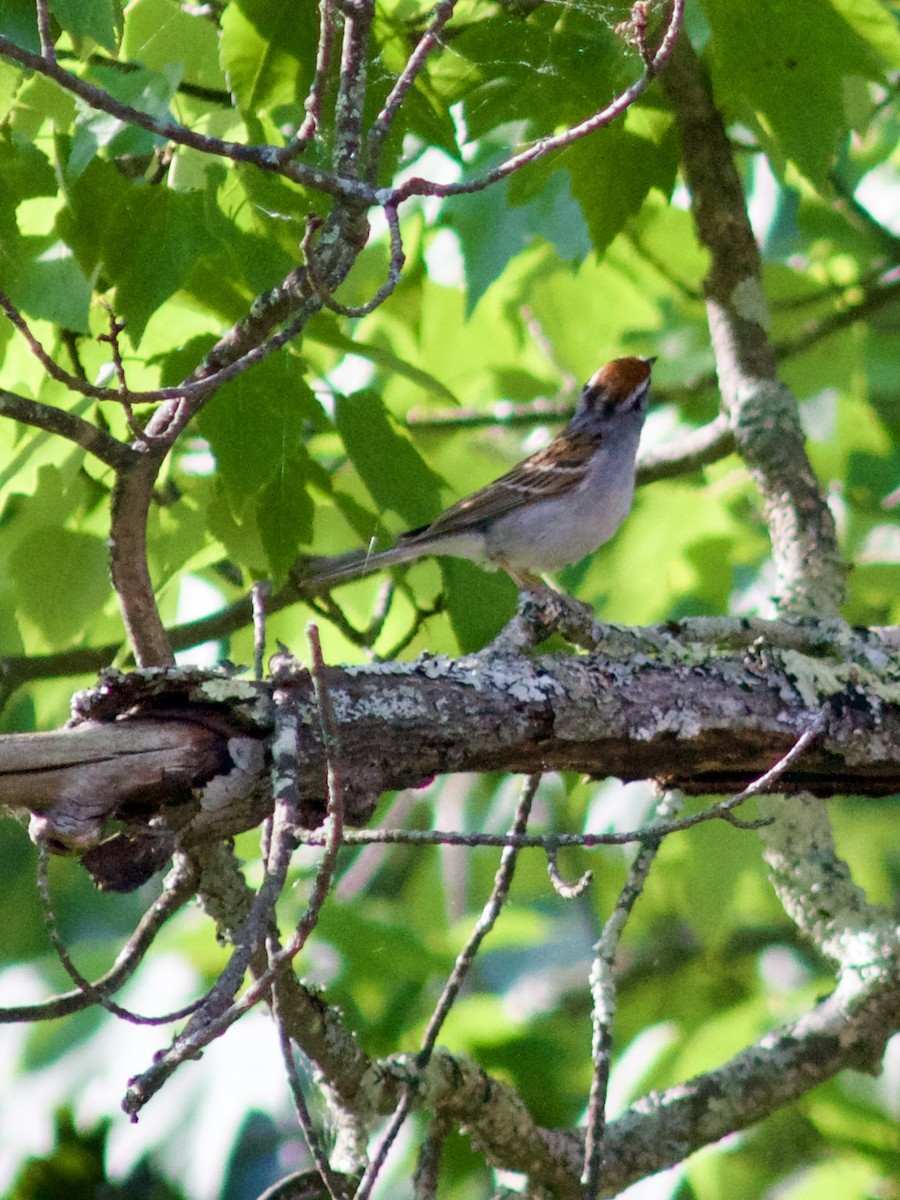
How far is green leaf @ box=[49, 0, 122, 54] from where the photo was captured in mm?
1854

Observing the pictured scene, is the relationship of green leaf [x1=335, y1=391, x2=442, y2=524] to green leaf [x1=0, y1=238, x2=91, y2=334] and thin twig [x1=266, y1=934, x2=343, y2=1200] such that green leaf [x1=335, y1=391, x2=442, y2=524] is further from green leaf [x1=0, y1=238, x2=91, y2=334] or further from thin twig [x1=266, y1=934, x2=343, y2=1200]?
thin twig [x1=266, y1=934, x2=343, y2=1200]

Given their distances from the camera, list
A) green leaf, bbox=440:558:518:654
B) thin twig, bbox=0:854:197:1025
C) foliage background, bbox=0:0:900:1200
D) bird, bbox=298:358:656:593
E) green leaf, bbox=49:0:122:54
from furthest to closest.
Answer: bird, bbox=298:358:656:593 < green leaf, bbox=440:558:518:654 < foliage background, bbox=0:0:900:1200 < green leaf, bbox=49:0:122:54 < thin twig, bbox=0:854:197:1025

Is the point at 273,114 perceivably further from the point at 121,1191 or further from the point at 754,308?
the point at 121,1191

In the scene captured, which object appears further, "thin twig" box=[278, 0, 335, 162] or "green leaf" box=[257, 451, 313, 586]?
"green leaf" box=[257, 451, 313, 586]

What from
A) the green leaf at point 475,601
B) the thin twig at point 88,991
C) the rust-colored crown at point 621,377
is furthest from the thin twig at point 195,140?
the rust-colored crown at point 621,377

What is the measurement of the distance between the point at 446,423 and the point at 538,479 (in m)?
0.33

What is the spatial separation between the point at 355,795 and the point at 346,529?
5.85 ft

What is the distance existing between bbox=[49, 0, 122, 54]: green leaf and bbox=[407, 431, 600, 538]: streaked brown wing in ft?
6.13

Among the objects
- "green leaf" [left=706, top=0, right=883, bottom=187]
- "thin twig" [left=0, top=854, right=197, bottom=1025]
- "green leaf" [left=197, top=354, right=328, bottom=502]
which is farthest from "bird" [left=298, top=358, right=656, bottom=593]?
"thin twig" [left=0, top=854, right=197, bottom=1025]

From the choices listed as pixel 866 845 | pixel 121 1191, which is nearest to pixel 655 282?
pixel 866 845

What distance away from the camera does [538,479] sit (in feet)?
13.2

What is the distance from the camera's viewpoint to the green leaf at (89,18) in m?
1.85

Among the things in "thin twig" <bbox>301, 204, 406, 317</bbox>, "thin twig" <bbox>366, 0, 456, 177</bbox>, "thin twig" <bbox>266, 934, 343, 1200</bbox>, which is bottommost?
"thin twig" <bbox>266, 934, 343, 1200</bbox>

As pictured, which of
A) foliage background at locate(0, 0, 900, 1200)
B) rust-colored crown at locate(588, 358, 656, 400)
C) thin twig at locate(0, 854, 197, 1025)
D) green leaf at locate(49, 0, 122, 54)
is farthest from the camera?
rust-colored crown at locate(588, 358, 656, 400)
